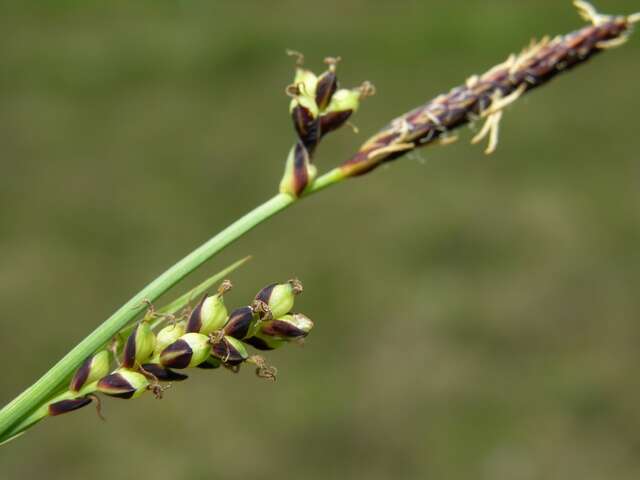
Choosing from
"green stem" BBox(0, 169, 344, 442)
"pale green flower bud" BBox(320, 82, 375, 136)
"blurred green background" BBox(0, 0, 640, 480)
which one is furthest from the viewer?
"blurred green background" BBox(0, 0, 640, 480)

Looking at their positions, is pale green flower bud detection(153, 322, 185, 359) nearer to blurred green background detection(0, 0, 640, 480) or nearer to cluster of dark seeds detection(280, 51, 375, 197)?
cluster of dark seeds detection(280, 51, 375, 197)

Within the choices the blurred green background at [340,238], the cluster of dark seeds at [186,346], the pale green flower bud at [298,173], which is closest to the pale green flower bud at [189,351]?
Result: the cluster of dark seeds at [186,346]

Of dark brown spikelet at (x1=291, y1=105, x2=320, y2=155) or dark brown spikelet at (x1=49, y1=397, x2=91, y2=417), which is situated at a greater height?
dark brown spikelet at (x1=291, y1=105, x2=320, y2=155)

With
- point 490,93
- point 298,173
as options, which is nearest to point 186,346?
point 298,173

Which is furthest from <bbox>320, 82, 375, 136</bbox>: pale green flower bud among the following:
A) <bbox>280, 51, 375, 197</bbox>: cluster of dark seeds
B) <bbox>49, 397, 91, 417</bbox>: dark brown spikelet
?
<bbox>49, 397, 91, 417</bbox>: dark brown spikelet

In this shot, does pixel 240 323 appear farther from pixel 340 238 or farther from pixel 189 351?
pixel 340 238

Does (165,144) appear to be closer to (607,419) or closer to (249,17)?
(249,17)

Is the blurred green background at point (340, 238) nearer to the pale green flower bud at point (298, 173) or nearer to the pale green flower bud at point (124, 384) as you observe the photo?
the pale green flower bud at point (298, 173)
